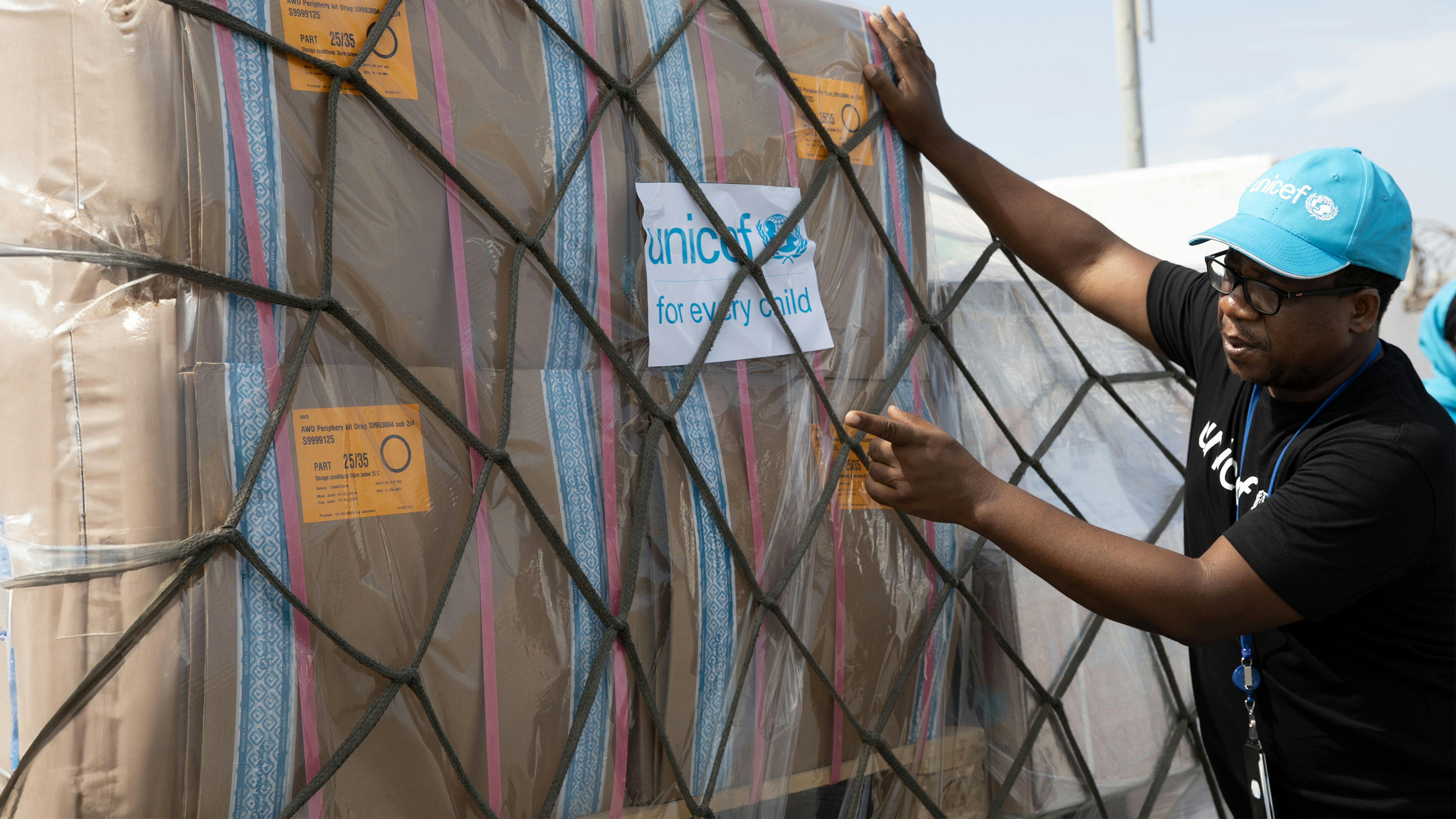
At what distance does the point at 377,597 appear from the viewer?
1.07m

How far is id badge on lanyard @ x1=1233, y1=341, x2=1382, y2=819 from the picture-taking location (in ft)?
4.40

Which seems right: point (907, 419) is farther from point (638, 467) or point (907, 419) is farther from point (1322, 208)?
point (1322, 208)

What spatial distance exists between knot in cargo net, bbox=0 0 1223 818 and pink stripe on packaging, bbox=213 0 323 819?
Answer: 0.01 meters

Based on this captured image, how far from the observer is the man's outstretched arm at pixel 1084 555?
1221 mm

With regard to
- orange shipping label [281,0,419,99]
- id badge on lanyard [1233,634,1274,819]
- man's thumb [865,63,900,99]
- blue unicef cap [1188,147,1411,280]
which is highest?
Answer: man's thumb [865,63,900,99]

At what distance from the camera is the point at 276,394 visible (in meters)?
1.02

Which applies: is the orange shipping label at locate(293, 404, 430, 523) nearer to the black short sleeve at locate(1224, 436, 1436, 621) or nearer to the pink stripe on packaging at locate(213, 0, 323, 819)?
the pink stripe on packaging at locate(213, 0, 323, 819)

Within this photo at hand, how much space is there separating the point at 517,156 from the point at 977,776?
119 centimetres

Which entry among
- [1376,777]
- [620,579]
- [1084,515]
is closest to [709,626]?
[620,579]

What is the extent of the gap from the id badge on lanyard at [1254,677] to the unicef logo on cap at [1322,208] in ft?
0.69

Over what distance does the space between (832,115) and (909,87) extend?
0.17 meters

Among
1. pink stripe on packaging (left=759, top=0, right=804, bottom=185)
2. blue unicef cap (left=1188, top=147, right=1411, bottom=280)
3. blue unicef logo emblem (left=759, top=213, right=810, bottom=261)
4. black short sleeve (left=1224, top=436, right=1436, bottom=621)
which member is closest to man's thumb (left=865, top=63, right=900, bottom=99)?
pink stripe on packaging (left=759, top=0, right=804, bottom=185)

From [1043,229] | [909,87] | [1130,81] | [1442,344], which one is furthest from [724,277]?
[1130,81]

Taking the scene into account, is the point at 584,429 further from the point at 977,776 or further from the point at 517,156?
the point at 977,776
